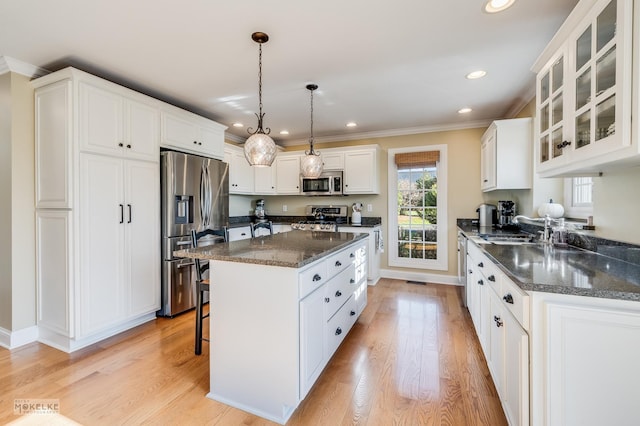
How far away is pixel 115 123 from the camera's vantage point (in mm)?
2586

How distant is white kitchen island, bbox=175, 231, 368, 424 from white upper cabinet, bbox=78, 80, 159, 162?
154 centimetres

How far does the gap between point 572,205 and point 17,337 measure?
506cm

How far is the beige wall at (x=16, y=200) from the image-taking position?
2391mm

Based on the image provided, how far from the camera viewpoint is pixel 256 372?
1.69m

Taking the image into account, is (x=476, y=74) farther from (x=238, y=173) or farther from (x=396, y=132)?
(x=238, y=173)

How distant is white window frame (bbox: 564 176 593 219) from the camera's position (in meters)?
2.42

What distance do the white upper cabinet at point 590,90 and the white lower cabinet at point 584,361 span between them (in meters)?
0.66

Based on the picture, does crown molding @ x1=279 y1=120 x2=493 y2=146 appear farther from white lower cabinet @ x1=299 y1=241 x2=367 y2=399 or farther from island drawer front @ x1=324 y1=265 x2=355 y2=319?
island drawer front @ x1=324 y1=265 x2=355 y2=319

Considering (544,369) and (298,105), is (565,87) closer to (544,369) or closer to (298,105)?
(544,369)

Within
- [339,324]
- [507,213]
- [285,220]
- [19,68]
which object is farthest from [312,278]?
[285,220]

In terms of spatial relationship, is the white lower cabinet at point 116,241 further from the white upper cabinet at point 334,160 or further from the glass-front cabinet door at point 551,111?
the glass-front cabinet door at point 551,111

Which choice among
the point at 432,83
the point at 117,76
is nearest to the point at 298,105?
the point at 432,83

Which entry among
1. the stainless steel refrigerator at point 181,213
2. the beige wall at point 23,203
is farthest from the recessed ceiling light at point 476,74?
the beige wall at point 23,203

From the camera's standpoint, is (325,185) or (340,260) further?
(325,185)
